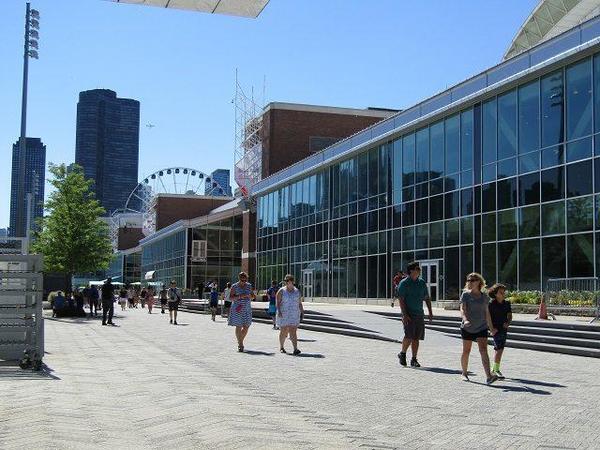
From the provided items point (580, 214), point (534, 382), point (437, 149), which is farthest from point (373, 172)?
point (534, 382)

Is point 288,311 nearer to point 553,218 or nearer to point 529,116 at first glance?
point 553,218

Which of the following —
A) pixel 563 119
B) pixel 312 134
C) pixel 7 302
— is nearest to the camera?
pixel 7 302

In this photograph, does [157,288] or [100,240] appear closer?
[100,240]

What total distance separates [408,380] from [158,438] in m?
5.64

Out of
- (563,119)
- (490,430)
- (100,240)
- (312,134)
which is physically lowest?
(490,430)

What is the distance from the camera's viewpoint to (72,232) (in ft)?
127

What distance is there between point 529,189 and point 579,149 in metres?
Result: 2.96

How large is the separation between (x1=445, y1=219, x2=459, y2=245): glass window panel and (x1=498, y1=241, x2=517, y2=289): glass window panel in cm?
317

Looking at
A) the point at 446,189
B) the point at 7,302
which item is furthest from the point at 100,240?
the point at 7,302

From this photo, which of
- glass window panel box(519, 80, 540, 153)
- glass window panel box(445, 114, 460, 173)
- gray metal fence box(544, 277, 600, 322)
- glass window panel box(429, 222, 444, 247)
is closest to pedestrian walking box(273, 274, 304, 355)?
gray metal fence box(544, 277, 600, 322)

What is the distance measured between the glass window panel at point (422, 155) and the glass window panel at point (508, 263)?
6977mm

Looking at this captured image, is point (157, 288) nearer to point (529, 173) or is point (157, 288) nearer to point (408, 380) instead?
point (529, 173)

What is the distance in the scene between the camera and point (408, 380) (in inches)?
466

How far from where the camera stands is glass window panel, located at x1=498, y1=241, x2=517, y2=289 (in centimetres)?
2866
